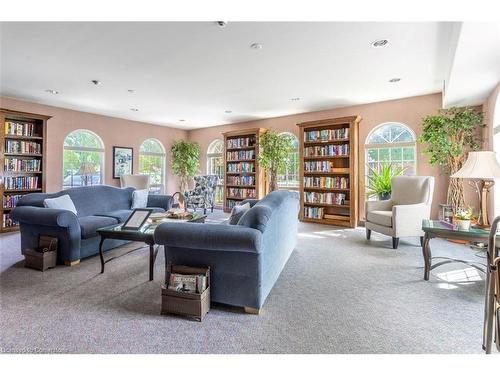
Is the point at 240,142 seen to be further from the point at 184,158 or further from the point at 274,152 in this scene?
the point at 184,158

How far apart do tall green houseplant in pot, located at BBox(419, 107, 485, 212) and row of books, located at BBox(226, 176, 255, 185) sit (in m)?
3.86

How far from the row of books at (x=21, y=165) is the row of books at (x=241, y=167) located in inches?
161

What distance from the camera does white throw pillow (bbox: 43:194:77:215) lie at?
131 inches

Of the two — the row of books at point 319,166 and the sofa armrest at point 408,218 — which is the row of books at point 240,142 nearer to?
the row of books at point 319,166

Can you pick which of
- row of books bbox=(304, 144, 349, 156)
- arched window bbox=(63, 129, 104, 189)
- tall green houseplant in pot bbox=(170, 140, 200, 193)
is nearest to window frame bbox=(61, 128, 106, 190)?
arched window bbox=(63, 129, 104, 189)

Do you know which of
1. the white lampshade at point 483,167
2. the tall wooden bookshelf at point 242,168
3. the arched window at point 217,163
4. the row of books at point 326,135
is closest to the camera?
the white lampshade at point 483,167

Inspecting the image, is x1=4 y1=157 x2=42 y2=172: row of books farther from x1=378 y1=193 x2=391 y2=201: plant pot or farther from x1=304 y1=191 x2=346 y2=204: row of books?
x1=378 y1=193 x2=391 y2=201: plant pot

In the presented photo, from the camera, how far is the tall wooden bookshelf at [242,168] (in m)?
6.82

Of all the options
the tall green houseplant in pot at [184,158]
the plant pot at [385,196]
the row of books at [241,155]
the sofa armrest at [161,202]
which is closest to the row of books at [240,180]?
the row of books at [241,155]

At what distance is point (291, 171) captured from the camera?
6.80 m

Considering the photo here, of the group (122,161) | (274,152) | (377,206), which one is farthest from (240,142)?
(377,206)

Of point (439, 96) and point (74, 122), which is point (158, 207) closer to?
point (74, 122)

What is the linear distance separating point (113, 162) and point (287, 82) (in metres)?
4.80

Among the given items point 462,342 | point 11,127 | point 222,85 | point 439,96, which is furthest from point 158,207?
point 439,96
